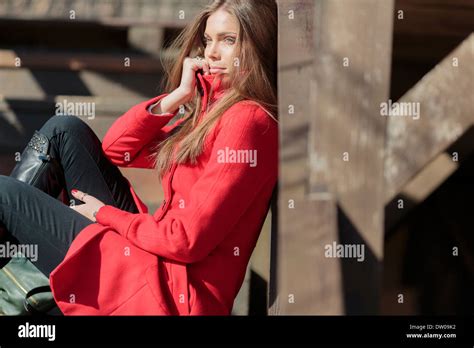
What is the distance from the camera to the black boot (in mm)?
2930

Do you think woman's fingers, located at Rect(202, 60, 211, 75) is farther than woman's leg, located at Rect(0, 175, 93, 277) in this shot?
Yes

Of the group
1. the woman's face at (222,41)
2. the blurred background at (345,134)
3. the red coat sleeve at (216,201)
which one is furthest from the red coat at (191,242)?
the woman's face at (222,41)

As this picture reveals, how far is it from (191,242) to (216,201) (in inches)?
5.2

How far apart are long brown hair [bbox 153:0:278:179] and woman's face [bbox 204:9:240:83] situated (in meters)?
0.02

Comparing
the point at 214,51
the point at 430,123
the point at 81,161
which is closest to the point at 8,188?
the point at 81,161

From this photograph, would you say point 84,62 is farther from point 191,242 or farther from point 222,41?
point 191,242

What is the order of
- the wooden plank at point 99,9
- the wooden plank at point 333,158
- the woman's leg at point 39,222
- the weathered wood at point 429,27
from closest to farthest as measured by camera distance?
the wooden plank at point 333,158 < the woman's leg at point 39,222 < the weathered wood at point 429,27 < the wooden plank at point 99,9

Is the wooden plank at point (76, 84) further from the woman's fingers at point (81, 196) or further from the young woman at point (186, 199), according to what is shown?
the woman's fingers at point (81, 196)

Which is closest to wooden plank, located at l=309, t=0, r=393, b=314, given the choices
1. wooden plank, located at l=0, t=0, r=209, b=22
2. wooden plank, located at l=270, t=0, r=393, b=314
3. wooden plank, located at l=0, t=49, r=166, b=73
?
wooden plank, located at l=270, t=0, r=393, b=314

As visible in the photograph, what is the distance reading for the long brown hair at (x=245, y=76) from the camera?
2.64 meters

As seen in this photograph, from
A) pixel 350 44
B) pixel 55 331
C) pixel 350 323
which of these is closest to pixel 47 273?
pixel 55 331

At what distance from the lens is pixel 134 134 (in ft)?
9.96

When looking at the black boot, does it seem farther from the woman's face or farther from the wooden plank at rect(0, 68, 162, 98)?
the wooden plank at rect(0, 68, 162, 98)

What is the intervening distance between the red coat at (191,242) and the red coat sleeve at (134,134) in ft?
1.34
